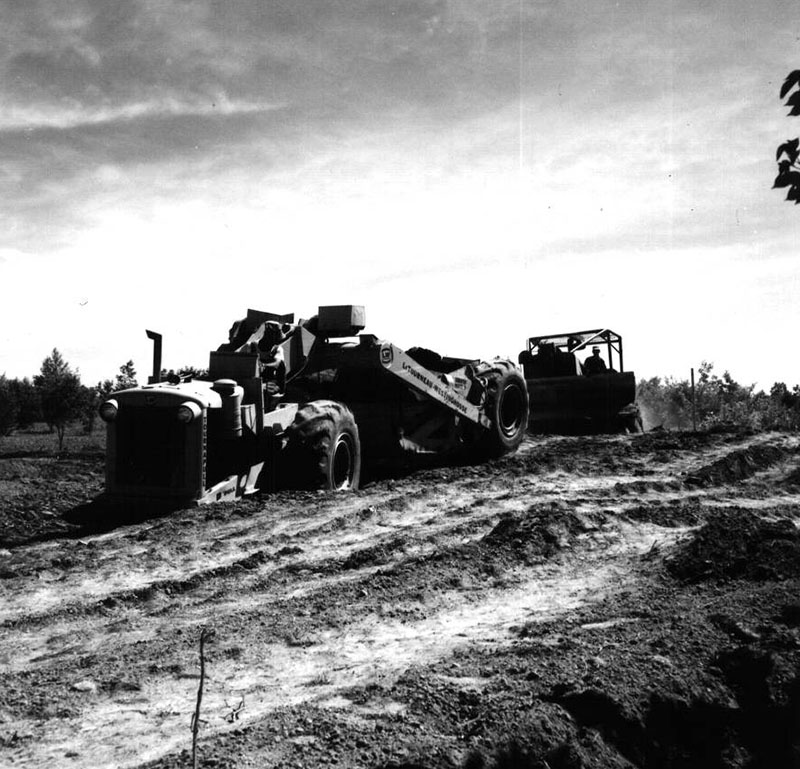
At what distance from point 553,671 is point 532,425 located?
46.5ft

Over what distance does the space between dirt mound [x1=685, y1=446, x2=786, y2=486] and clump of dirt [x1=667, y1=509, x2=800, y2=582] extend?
10.7 feet

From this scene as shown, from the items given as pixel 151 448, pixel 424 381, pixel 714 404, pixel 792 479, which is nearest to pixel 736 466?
pixel 792 479

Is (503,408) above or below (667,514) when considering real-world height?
above

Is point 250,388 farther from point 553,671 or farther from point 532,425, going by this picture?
point 532,425

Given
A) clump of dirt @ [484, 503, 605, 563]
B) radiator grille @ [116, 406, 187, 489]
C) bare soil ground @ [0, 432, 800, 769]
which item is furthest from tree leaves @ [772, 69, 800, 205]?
radiator grille @ [116, 406, 187, 489]

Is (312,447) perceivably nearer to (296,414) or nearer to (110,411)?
(296,414)

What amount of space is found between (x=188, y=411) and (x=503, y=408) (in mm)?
6335

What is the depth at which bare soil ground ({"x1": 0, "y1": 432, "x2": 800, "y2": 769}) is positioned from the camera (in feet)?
11.3

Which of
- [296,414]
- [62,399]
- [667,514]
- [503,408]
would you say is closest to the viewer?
[667,514]

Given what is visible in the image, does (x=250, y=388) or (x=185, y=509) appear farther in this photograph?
(x=250, y=388)

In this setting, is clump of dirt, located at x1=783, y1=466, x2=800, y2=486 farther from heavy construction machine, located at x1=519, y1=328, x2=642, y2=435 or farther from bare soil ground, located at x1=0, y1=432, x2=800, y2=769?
heavy construction machine, located at x1=519, y1=328, x2=642, y2=435

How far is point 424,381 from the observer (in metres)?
11.2

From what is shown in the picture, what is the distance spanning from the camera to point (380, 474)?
11.7m

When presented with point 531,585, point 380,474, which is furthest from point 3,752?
point 380,474
